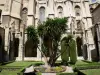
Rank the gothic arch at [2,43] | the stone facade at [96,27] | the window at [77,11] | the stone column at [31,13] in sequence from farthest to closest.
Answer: the window at [77,11]
the stone column at [31,13]
the stone facade at [96,27]
the gothic arch at [2,43]

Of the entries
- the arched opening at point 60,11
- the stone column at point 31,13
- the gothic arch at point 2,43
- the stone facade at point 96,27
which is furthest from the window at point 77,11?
the gothic arch at point 2,43

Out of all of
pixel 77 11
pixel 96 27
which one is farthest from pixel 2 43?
pixel 77 11

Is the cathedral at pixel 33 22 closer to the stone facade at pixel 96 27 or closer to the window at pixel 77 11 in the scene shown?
the window at pixel 77 11

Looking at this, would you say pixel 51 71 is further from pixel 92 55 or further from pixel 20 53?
pixel 92 55

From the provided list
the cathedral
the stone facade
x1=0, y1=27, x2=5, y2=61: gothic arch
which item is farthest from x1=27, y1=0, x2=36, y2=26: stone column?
the stone facade

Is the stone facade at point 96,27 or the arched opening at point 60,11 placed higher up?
the arched opening at point 60,11

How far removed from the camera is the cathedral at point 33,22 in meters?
36.5

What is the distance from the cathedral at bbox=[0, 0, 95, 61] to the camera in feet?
120

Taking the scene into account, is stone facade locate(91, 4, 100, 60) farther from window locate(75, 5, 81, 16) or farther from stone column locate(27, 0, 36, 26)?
stone column locate(27, 0, 36, 26)

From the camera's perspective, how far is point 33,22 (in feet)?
149

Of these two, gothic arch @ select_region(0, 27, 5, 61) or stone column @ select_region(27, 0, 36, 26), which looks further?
stone column @ select_region(27, 0, 36, 26)

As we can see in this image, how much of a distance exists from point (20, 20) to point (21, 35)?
9.09m

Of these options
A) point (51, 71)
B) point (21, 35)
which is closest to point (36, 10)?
point (21, 35)

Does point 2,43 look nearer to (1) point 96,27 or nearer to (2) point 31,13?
(2) point 31,13
